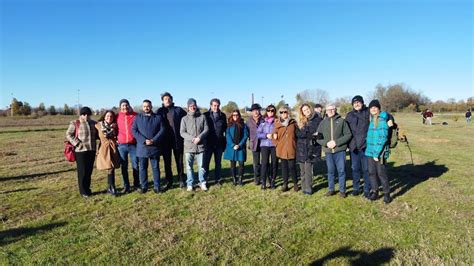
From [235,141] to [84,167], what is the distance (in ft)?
11.3

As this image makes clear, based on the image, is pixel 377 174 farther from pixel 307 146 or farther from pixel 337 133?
pixel 307 146

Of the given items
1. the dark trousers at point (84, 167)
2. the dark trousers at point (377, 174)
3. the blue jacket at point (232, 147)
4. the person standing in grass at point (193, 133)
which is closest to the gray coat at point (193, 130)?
the person standing in grass at point (193, 133)

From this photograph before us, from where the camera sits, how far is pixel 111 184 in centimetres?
730

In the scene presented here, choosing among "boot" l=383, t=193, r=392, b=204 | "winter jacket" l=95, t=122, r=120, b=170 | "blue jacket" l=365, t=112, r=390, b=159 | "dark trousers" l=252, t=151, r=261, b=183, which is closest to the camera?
"blue jacket" l=365, t=112, r=390, b=159

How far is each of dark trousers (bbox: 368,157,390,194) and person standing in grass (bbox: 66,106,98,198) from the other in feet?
19.3

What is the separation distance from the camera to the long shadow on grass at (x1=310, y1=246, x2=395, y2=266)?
4188 millimetres

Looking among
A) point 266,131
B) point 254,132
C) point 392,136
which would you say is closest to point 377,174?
point 392,136

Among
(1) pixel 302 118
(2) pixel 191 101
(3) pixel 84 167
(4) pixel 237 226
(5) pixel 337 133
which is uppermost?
(2) pixel 191 101

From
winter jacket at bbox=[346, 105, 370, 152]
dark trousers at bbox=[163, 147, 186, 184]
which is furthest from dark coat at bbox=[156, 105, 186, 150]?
winter jacket at bbox=[346, 105, 370, 152]

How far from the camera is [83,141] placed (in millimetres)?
7117

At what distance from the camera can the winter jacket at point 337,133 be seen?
6922 mm

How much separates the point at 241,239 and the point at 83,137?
4.27 meters

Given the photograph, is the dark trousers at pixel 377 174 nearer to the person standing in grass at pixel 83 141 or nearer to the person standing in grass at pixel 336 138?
the person standing in grass at pixel 336 138

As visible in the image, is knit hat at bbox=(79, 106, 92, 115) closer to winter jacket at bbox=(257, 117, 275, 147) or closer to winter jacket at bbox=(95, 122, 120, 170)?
winter jacket at bbox=(95, 122, 120, 170)
